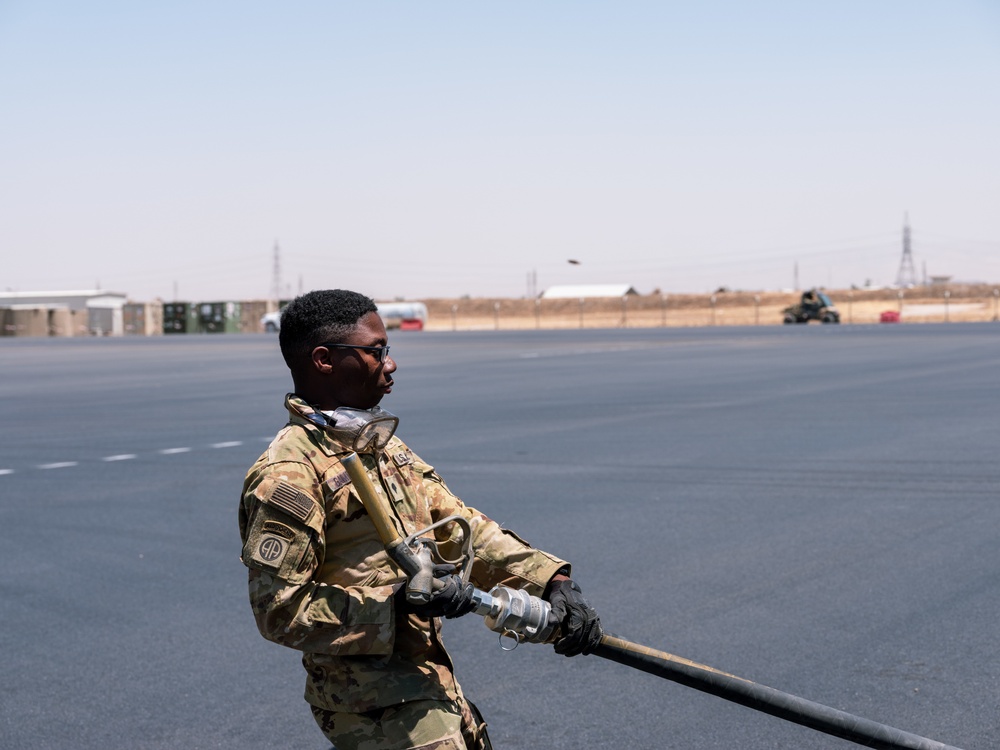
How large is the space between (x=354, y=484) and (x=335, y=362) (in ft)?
1.48

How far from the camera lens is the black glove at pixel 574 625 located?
299 cm

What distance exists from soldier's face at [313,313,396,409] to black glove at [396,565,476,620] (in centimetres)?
55

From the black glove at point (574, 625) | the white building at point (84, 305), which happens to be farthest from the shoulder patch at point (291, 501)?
the white building at point (84, 305)

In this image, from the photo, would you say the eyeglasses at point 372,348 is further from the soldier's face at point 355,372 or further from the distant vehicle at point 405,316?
the distant vehicle at point 405,316

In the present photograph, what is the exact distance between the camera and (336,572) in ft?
9.58

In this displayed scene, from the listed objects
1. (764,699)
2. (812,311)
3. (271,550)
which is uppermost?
(812,311)

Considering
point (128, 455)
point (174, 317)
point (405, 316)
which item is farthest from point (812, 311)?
point (128, 455)

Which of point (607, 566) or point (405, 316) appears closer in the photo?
point (607, 566)

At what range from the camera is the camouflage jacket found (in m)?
2.76

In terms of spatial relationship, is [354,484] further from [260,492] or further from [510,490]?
[510,490]

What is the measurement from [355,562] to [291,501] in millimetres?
264

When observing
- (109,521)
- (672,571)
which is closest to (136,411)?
(109,521)

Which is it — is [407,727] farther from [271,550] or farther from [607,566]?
[607,566]

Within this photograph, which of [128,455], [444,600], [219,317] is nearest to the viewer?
[444,600]
